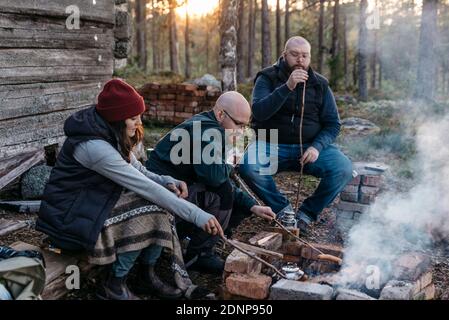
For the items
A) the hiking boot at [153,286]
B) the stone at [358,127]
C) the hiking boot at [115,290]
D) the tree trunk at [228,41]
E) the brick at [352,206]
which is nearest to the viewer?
the hiking boot at [115,290]

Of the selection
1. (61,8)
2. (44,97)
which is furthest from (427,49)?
(44,97)

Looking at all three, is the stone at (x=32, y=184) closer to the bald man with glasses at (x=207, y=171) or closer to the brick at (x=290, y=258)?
the bald man with glasses at (x=207, y=171)

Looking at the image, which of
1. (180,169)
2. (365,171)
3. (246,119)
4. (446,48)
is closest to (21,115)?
(180,169)

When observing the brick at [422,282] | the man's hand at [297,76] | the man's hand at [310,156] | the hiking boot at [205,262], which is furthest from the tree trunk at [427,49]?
the hiking boot at [205,262]

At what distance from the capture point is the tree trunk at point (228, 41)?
9.19 metres

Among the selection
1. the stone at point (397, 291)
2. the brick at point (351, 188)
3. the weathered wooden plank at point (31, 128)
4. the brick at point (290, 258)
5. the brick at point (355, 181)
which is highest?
the weathered wooden plank at point (31, 128)

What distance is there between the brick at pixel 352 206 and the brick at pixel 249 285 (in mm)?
1965

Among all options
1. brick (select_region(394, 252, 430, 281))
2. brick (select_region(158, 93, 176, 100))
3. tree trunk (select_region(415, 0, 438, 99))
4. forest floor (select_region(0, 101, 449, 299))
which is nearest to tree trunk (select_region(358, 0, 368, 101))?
tree trunk (select_region(415, 0, 438, 99))

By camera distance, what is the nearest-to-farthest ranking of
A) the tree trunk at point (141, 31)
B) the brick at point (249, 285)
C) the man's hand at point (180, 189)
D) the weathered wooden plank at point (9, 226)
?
the brick at point (249, 285) < the man's hand at point (180, 189) < the weathered wooden plank at point (9, 226) < the tree trunk at point (141, 31)

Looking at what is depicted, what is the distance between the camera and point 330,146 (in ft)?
16.5

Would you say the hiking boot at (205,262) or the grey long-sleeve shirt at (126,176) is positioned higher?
the grey long-sleeve shirt at (126,176)

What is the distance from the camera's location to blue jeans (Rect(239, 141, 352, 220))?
15.6 feet

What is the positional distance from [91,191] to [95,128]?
0.40 m

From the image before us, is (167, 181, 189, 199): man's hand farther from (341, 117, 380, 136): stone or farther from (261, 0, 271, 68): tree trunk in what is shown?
(261, 0, 271, 68): tree trunk
